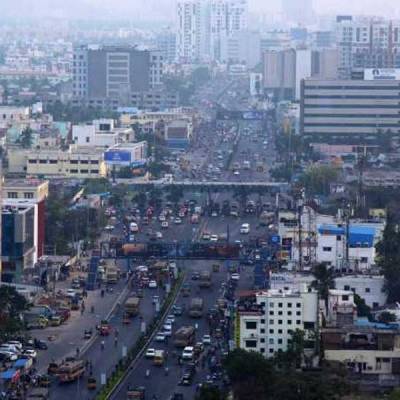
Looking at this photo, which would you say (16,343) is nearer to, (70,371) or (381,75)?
(70,371)

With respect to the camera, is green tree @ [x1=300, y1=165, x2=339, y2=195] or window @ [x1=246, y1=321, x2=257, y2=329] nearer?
window @ [x1=246, y1=321, x2=257, y2=329]

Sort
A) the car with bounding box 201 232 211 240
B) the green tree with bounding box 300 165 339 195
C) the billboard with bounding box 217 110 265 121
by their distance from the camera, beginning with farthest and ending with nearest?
the billboard with bounding box 217 110 265 121 < the green tree with bounding box 300 165 339 195 < the car with bounding box 201 232 211 240

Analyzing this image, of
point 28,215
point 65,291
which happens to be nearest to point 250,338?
point 65,291

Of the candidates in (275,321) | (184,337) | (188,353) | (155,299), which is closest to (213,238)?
(155,299)

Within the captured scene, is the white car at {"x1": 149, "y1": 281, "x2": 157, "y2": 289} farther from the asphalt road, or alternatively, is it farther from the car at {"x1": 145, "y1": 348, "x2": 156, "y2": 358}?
the car at {"x1": 145, "y1": 348, "x2": 156, "y2": 358}

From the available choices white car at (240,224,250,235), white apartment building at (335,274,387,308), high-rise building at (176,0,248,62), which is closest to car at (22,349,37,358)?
white apartment building at (335,274,387,308)

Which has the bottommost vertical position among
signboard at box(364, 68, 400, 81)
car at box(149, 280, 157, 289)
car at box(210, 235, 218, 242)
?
car at box(149, 280, 157, 289)
